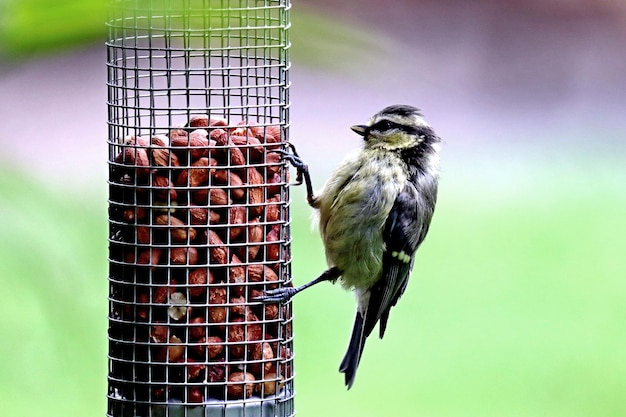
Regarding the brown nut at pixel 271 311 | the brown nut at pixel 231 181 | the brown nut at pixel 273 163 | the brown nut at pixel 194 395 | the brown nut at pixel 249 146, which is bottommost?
the brown nut at pixel 194 395

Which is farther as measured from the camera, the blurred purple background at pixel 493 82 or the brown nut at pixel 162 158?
the blurred purple background at pixel 493 82

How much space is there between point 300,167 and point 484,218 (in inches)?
330

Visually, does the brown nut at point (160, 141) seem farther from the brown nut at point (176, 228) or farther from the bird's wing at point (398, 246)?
the bird's wing at point (398, 246)

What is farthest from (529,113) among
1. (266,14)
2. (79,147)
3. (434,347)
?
(266,14)

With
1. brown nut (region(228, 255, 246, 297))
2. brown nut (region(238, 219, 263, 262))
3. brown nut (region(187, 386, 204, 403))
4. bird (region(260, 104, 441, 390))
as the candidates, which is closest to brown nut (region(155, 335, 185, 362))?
brown nut (region(187, 386, 204, 403))

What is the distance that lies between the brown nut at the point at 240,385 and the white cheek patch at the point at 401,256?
1.12m

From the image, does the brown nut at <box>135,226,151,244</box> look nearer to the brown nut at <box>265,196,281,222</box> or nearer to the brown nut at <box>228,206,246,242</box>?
the brown nut at <box>228,206,246,242</box>

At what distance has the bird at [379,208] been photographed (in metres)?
4.62

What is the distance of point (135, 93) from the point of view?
382cm

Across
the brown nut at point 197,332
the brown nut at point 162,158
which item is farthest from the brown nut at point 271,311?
the brown nut at point 162,158

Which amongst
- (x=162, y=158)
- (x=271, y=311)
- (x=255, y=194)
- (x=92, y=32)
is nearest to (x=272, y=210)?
(x=255, y=194)

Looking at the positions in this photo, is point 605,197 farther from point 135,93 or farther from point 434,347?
point 135,93

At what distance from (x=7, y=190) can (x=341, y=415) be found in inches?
289

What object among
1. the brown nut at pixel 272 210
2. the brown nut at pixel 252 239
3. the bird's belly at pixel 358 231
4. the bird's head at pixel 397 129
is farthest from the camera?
the bird's head at pixel 397 129
